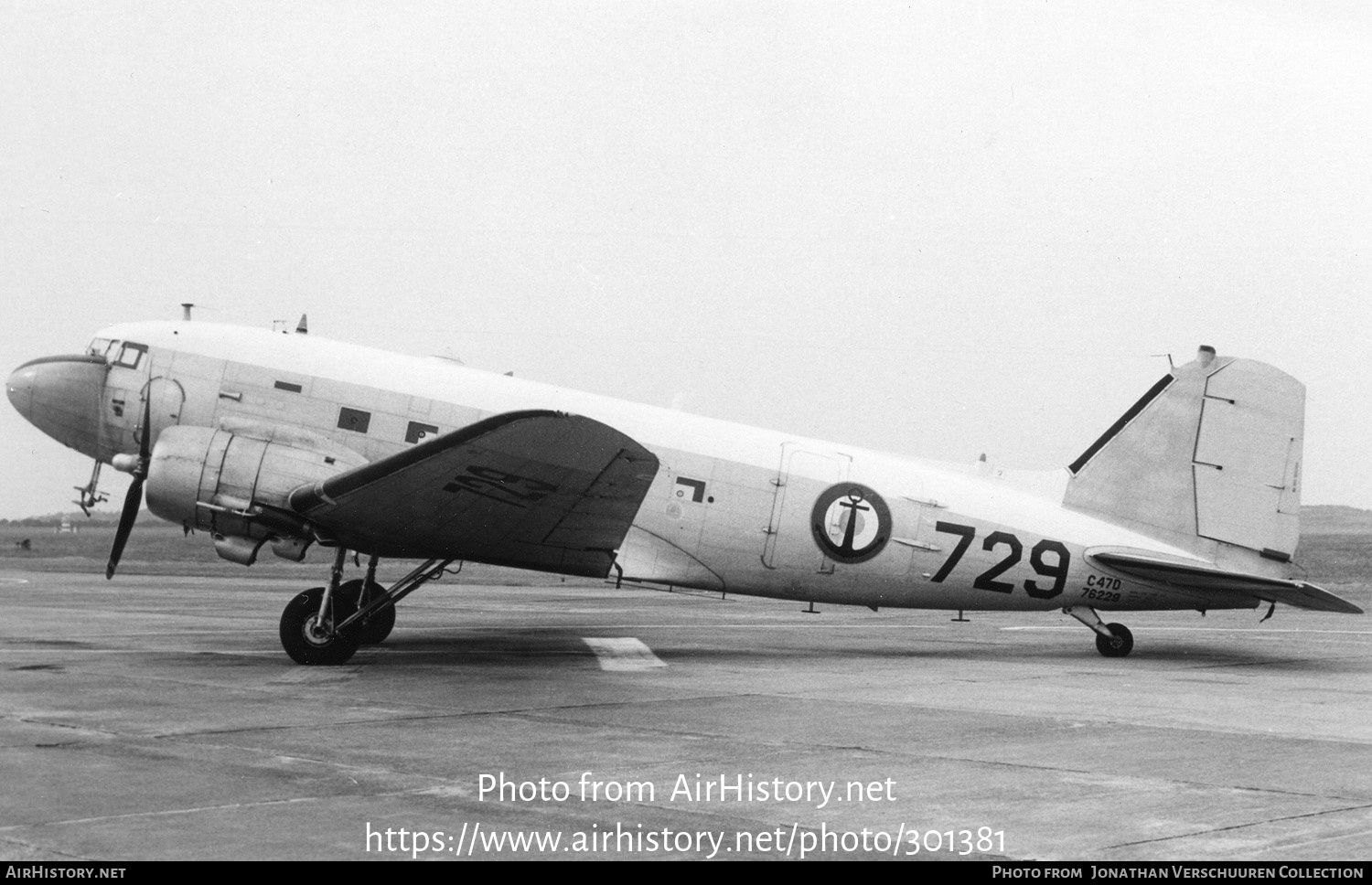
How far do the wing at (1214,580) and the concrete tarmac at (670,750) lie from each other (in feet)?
2.85

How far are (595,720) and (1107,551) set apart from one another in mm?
8434

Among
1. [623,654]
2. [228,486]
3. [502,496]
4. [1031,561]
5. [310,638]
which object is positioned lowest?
[623,654]

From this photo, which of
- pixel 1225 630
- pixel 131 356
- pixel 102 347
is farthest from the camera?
pixel 1225 630

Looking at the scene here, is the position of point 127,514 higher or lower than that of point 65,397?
lower

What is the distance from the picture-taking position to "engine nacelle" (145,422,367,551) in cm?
1333

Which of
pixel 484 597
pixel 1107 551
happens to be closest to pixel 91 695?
pixel 1107 551

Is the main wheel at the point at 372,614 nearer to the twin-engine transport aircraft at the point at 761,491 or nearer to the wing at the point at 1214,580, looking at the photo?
the twin-engine transport aircraft at the point at 761,491

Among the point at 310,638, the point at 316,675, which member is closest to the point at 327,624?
the point at 310,638

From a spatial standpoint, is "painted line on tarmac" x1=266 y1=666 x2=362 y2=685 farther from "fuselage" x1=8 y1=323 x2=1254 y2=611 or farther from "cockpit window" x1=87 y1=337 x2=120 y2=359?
"cockpit window" x1=87 y1=337 x2=120 y2=359

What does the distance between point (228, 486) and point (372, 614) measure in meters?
2.00

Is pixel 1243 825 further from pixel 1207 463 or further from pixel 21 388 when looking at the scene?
pixel 21 388

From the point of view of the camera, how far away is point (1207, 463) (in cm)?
1614

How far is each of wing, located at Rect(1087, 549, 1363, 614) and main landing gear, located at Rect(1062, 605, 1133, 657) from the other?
30.5 inches

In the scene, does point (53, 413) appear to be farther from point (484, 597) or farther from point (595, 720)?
point (484, 597)
